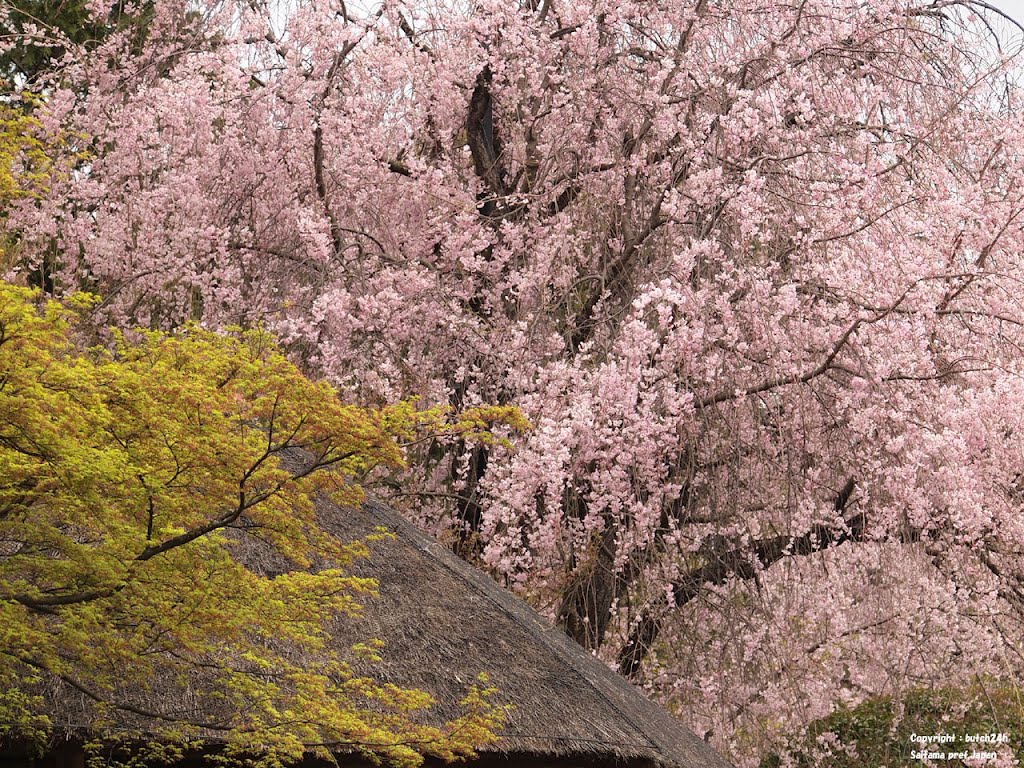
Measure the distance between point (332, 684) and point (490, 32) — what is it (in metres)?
4.17

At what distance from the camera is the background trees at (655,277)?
6.48m

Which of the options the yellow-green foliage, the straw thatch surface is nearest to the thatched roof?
the straw thatch surface

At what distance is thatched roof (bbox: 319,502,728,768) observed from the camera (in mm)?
5312

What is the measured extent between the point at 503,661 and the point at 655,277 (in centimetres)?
232

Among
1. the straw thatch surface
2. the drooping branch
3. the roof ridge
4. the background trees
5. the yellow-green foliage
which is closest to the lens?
the yellow-green foliage

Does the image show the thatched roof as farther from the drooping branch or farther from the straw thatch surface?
the drooping branch

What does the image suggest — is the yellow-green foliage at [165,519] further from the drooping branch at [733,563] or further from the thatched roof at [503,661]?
the drooping branch at [733,563]

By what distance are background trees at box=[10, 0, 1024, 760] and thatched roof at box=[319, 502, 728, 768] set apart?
20.8 inches

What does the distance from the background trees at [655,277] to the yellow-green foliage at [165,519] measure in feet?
6.58

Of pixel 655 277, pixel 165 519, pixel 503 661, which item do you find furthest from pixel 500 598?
pixel 165 519

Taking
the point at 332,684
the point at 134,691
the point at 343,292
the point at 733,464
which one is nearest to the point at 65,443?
the point at 134,691

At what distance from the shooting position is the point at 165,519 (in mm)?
3967

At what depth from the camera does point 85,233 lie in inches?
307

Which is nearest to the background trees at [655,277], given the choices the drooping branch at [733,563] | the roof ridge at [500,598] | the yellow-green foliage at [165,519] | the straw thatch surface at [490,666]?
the drooping branch at [733,563]
